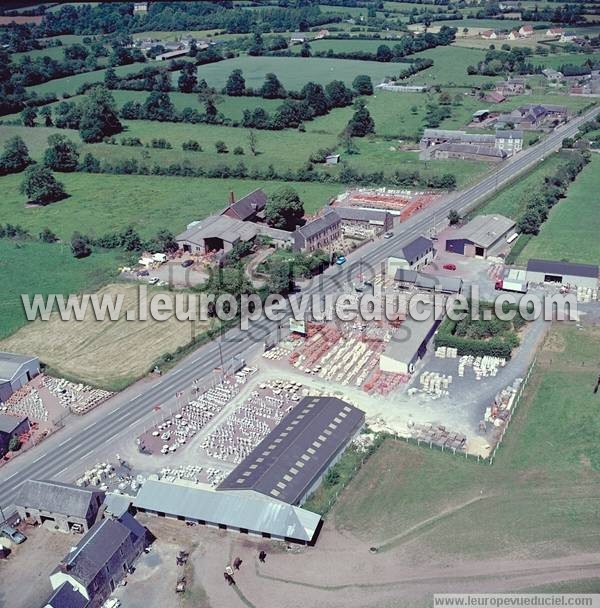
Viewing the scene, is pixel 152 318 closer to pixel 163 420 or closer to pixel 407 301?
pixel 163 420

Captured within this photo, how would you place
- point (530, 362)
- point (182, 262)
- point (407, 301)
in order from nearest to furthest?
point (530, 362) → point (407, 301) → point (182, 262)

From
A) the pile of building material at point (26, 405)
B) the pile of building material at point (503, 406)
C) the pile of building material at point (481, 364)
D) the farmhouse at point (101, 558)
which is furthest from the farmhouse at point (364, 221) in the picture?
the farmhouse at point (101, 558)

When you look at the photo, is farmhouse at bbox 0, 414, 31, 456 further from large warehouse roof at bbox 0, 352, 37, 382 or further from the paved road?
large warehouse roof at bbox 0, 352, 37, 382

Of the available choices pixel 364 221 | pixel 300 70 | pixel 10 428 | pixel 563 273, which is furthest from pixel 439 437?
pixel 300 70

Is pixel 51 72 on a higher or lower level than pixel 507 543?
higher

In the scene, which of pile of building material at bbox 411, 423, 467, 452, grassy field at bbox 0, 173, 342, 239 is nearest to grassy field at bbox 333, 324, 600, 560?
pile of building material at bbox 411, 423, 467, 452

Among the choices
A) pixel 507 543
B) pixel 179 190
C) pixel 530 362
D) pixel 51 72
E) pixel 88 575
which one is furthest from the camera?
Result: pixel 51 72

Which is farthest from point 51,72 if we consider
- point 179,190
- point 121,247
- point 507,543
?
point 507,543
